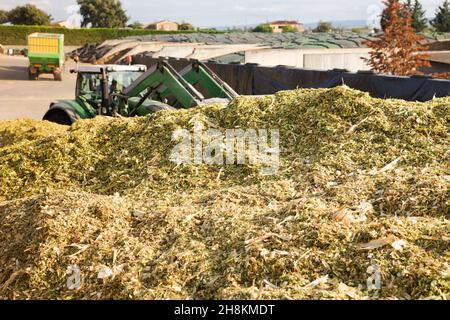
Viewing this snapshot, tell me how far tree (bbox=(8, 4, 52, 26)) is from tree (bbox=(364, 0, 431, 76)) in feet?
180

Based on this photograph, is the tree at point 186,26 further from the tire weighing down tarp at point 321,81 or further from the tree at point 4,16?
the tire weighing down tarp at point 321,81

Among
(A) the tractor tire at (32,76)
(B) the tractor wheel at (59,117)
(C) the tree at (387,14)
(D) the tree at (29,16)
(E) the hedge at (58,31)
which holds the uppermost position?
(D) the tree at (29,16)

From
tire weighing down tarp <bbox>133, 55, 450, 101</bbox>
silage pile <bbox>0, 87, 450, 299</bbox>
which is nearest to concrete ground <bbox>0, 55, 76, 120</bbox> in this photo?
tire weighing down tarp <bbox>133, 55, 450, 101</bbox>

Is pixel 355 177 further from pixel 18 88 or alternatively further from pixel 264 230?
pixel 18 88

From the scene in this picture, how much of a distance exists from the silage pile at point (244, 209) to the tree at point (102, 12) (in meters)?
74.1

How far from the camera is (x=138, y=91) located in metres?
9.90

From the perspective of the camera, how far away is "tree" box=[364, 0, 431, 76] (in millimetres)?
19594

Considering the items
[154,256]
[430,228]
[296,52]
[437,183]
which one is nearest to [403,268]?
[430,228]

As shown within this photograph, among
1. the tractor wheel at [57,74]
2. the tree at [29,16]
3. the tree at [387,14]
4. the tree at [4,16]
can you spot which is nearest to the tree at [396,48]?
the tree at [387,14]

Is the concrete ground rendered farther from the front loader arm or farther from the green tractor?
the front loader arm

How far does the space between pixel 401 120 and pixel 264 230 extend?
282cm

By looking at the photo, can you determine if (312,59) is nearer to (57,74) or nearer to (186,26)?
(57,74)

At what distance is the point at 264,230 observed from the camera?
14.0 feet

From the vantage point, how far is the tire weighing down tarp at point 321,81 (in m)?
10.8
